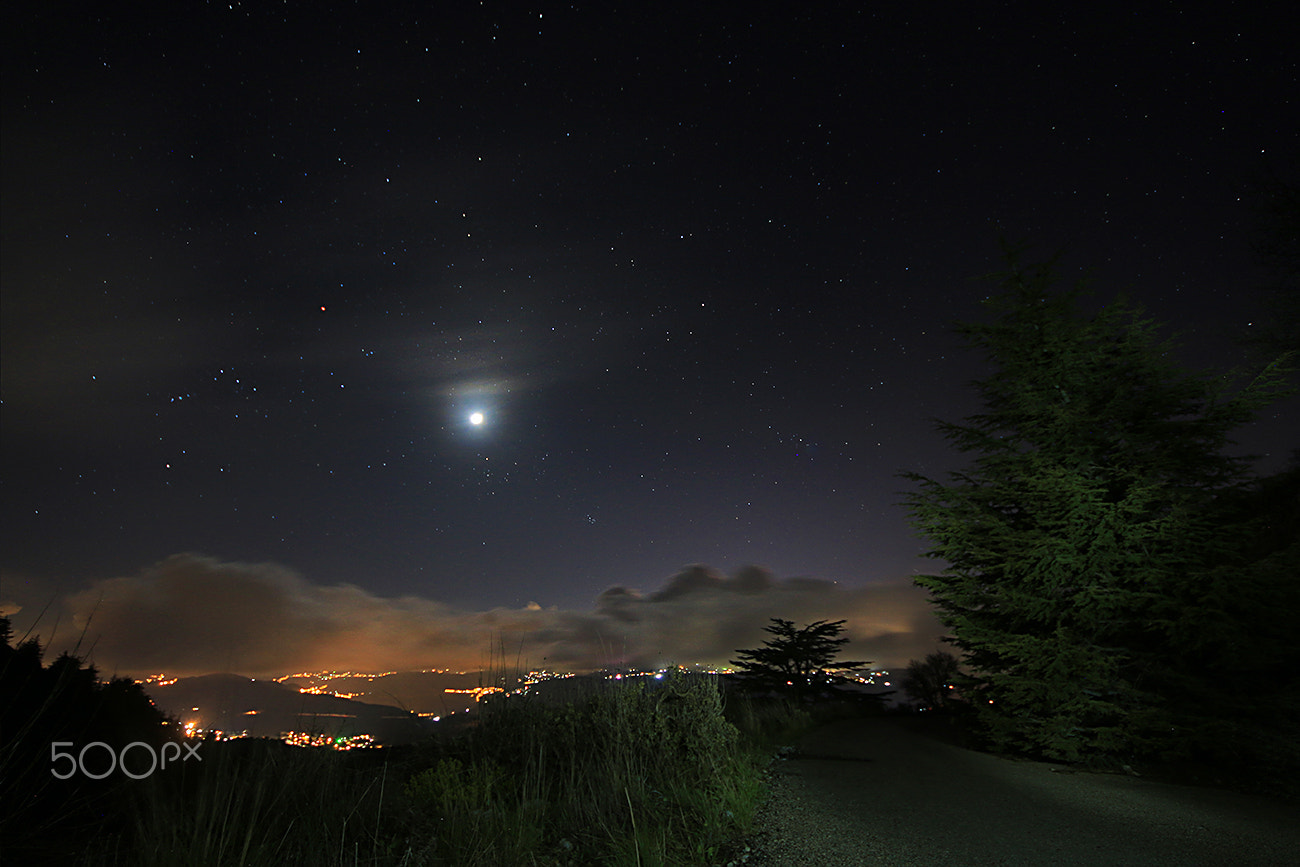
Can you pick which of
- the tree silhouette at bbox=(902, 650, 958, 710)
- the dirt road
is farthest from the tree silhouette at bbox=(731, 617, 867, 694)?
the dirt road

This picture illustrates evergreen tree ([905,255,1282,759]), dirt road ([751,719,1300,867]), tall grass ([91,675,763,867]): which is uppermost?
evergreen tree ([905,255,1282,759])

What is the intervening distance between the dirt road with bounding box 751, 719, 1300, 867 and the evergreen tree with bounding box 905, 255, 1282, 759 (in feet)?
4.19

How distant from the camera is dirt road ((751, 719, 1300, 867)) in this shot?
5.02 metres

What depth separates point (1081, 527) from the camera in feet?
32.2

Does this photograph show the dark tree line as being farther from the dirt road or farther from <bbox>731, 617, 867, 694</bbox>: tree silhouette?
<bbox>731, 617, 867, 694</bbox>: tree silhouette

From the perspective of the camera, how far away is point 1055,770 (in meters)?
8.95

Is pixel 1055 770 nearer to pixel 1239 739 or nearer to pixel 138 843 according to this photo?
pixel 1239 739

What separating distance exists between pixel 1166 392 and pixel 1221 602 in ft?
10.7

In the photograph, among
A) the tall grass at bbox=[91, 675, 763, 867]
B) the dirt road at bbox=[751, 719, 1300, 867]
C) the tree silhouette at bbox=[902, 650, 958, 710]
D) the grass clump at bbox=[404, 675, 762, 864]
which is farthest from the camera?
the tree silhouette at bbox=[902, 650, 958, 710]

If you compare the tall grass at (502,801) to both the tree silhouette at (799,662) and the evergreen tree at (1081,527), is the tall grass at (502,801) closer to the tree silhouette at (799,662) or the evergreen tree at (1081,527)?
the evergreen tree at (1081,527)

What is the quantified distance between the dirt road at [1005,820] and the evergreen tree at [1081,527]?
1278 mm


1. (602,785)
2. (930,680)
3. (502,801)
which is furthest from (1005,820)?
(930,680)

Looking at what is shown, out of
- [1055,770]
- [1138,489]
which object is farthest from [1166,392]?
[1055,770]

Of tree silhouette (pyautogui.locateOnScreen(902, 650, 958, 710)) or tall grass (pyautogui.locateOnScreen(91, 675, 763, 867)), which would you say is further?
tree silhouette (pyautogui.locateOnScreen(902, 650, 958, 710))
